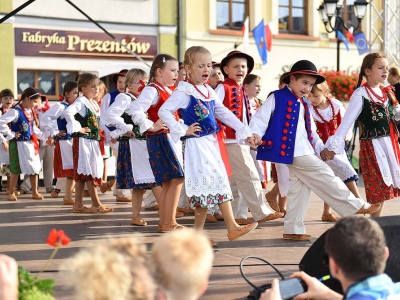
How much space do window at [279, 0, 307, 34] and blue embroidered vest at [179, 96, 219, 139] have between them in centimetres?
1596

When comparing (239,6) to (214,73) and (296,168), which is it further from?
(296,168)

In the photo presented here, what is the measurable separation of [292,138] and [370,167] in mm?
964

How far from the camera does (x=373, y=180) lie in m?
7.80

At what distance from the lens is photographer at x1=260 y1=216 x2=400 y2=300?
285 centimetres

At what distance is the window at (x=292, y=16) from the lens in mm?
22734

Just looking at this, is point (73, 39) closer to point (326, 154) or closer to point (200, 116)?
point (326, 154)

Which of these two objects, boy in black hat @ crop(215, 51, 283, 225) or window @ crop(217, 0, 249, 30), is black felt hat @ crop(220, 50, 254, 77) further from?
window @ crop(217, 0, 249, 30)

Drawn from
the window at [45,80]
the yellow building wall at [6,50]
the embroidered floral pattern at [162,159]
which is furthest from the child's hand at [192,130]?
the window at [45,80]

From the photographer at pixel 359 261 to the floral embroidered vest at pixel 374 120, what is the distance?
4.90 meters

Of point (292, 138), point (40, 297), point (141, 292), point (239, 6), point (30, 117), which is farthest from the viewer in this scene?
point (239, 6)

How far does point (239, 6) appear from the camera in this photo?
21922mm

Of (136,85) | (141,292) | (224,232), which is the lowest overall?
(224,232)

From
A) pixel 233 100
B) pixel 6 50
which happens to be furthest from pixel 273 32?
pixel 233 100

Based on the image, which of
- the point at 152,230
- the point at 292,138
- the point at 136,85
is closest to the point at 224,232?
the point at 152,230
